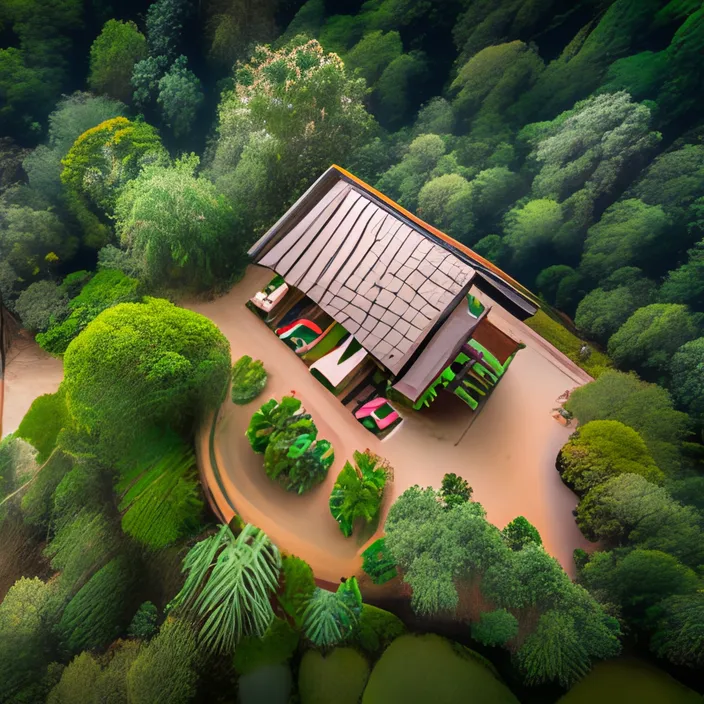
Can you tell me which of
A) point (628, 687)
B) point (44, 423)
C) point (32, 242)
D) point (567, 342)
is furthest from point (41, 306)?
point (628, 687)

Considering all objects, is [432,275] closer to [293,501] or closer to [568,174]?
[568,174]

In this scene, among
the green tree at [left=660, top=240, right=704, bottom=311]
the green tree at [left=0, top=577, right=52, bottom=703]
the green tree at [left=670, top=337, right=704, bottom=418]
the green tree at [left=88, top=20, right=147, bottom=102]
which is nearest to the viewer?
the green tree at [left=0, top=577, right=52, bottom=703]

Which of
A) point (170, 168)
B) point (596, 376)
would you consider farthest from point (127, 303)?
point (596, 376)

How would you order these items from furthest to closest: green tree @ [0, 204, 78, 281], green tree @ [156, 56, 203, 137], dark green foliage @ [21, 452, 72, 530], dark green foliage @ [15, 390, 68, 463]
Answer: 1. green tree @ [156, 56, 203, 137]
2. green tree @ [0, 204, 78, 281]
3. dark green foliage @ [15, 390, 68, 463]
4. dark green foliage @ [21, 452, 72, 530]

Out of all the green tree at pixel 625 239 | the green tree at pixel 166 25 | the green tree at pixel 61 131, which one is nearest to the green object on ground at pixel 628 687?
the green tree at pixel 625 239

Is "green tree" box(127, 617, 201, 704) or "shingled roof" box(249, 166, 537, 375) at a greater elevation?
"shingled roof" box(249, 166, 537, 375)

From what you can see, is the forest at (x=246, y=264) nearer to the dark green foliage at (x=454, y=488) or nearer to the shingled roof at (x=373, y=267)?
the dark green foliage at (x=454, y=488)

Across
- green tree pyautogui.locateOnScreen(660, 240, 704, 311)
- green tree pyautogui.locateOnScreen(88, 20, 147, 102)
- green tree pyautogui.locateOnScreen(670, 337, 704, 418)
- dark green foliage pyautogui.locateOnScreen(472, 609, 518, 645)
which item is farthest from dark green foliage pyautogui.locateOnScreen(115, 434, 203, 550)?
green tree pyautogui.locateOnScreen(660, 240, 704, 311)

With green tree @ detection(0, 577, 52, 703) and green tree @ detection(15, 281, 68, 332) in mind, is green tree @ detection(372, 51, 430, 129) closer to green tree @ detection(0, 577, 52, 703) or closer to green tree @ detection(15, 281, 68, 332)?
green tree @ detection(15, 281, 68, 332)

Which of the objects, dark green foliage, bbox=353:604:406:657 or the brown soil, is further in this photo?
the brown soil
